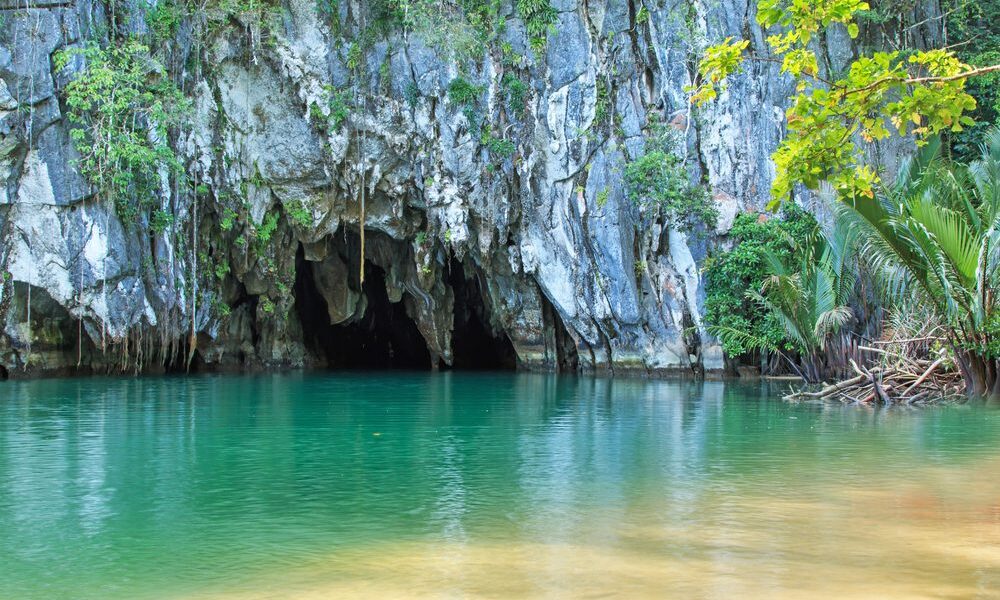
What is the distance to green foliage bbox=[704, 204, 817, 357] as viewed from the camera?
1960 cm

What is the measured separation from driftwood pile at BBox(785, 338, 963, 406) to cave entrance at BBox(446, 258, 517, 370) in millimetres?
12150

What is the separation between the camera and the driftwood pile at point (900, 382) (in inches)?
540

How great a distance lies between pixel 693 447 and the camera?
9.12m

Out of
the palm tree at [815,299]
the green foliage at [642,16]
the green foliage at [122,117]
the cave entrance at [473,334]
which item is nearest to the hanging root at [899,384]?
the palm tree at [815,299]

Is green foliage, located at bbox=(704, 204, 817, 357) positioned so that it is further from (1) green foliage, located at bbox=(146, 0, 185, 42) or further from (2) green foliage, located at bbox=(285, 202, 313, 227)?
(1) green foliage, located at bbox=(146, 0, 185, 42)

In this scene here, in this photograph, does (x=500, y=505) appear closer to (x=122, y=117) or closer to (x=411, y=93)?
(x=122, y=117)

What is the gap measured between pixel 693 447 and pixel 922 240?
553cm

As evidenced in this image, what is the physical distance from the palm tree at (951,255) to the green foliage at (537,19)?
385 inches

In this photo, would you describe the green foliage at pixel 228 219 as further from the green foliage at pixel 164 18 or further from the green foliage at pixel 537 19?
the green foliage at pixel 537 19

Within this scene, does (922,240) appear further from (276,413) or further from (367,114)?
(367,114)

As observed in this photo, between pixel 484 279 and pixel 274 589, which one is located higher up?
pixel 484 279

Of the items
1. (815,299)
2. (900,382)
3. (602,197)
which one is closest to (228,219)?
(602,197)

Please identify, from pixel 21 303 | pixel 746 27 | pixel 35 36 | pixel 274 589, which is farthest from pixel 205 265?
pixel 274 589

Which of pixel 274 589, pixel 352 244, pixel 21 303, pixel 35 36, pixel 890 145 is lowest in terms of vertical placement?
pixel 274 589
